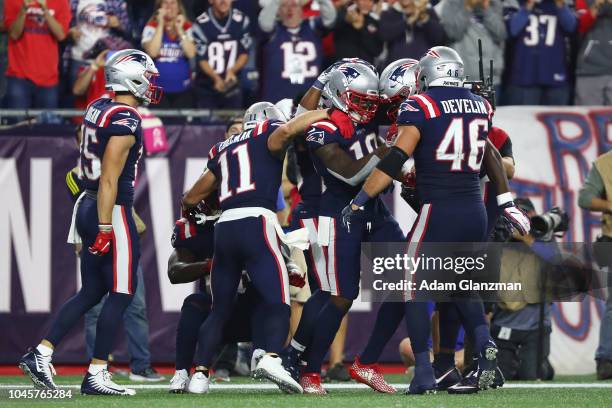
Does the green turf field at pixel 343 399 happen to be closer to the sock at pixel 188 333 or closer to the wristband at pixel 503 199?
the sock at pixel 188 333

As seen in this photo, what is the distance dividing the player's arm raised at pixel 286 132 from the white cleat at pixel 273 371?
1195 millimetres

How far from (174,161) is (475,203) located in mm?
4083

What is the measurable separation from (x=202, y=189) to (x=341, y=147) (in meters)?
0.87

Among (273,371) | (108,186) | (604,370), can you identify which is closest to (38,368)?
(108,186)

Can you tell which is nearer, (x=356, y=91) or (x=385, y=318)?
(x=356, y=91)

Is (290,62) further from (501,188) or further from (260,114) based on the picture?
(501,188)

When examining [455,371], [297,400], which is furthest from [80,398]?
[455,371]

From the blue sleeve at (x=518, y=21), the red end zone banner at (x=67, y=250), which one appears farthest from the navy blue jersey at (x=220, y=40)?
the blue sleeve at (x=518, y=21)

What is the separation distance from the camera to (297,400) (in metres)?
7.48

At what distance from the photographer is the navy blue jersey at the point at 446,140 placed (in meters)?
7.75

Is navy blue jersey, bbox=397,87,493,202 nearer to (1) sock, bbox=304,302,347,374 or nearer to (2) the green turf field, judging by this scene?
(1) sock, bbox=304,302,347,374

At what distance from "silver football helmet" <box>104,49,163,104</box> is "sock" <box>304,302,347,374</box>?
169 cm

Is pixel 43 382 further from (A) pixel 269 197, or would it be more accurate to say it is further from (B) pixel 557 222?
(B) pixel 557 222

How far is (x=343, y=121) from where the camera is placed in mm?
8086
